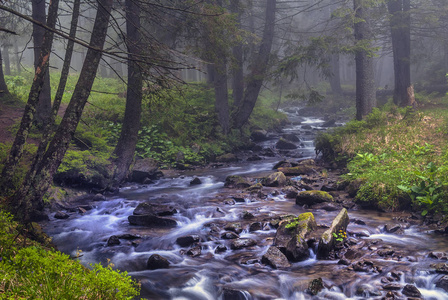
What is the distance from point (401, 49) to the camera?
18734 millimetres

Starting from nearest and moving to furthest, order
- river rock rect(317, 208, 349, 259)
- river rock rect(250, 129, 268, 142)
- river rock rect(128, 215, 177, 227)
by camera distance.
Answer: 1. river rock rect(317, 208, 349, 259)
2. river rock rect(128, 215, 177, 227)
3. river rock rect(250, 129, 268, 142)

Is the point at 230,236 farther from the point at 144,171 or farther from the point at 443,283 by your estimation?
the point at 144,171

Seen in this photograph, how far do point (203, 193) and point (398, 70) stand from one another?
13.5 m

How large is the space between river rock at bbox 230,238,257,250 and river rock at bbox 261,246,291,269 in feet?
2.04

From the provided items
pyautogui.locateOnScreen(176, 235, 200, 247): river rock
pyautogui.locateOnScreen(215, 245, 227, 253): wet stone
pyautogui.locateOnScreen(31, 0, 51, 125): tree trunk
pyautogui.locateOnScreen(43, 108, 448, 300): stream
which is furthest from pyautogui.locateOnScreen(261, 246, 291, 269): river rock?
pyautogui.locateOnScreen(31, 0, 51, 125): tree trunk

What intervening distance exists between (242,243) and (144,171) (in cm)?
740

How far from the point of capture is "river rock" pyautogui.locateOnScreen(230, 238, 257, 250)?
22.5ft

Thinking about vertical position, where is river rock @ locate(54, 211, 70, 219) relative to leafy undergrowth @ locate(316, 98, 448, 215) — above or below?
below

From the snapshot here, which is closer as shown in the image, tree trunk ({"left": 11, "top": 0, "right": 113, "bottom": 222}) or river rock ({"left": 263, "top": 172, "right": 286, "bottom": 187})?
tree trunk ({"left": 11, "top": 0, "right": 113, "bottom": 222})

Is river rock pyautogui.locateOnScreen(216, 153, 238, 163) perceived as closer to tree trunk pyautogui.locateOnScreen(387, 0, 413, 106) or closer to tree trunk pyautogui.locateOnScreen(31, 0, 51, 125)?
tree trunk pyautogui.locateOnScreen(31, 0, 51, 125)

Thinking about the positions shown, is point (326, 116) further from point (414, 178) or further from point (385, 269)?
point (385, 269)

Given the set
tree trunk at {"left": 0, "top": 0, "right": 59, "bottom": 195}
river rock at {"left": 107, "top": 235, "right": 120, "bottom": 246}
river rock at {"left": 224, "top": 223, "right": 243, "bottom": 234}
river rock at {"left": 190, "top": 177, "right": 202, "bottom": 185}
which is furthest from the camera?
river rock at {"left": 190, "top": 177, "right": 202, "bottom": 185}

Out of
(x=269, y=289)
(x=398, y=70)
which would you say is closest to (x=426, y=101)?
(x=398, y=70)

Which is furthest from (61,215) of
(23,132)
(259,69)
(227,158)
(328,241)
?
(259,69)
